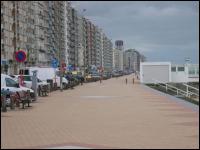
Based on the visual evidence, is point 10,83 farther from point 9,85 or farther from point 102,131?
point 102,131

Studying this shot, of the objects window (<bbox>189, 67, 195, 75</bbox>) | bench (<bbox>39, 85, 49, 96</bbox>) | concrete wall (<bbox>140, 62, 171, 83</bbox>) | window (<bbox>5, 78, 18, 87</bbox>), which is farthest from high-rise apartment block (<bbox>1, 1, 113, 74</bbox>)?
window (<bbox>5, 78, 18, 87</bbox>)

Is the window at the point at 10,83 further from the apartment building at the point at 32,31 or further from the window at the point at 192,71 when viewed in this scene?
the window at the point at 192,71

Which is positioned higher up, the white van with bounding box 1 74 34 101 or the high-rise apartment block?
the high-rise apartment block

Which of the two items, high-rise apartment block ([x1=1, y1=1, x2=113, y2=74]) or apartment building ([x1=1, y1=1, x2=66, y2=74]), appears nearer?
apartment building ([x1=1, y1=1, x2=66, y2=74])

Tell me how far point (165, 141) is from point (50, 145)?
250cm

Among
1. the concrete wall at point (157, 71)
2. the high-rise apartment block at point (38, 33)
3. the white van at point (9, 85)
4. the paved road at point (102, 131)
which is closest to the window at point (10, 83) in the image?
the white van at point (9, 85)

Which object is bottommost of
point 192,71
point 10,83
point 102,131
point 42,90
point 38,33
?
point 192,71

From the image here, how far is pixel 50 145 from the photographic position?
10.8m

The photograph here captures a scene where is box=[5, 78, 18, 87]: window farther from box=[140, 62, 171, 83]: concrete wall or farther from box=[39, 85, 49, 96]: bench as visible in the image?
box=[140, 62, 171, 83]: concrete wall

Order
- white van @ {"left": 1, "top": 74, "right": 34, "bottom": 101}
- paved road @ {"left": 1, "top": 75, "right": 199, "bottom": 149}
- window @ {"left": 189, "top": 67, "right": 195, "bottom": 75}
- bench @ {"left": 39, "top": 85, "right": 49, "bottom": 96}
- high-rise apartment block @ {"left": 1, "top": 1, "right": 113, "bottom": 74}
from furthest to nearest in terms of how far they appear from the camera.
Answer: window @ {"left": 189, "top": 67, "right": 195, "bottom": 75} → high-rise apartment block @ {"left": 1, "top": 1, "right": 113, "bottom": 74} → bench @ {"left": 39, "top": 85, "right": 49, "bottom": 96} → white van @ {"left": 1, "top": 74, "right": 34, "bottom": 101} → paved road @ {"left": 1, "top": 75, "right": 199, "bottom": 149}

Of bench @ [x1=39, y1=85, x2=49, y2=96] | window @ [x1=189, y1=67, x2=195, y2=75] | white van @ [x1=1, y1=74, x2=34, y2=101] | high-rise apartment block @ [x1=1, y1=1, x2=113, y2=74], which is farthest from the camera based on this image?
window @ [x1=189, y1=67, x2=195, y2=75]

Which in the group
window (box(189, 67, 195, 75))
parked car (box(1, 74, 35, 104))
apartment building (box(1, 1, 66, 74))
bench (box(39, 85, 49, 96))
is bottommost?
window (box(189, 67, 195, 75))

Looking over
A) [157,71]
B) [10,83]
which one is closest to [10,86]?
[10,83]

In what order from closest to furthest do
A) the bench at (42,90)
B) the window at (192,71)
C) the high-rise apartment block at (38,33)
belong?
1. the bench at (42,90)
2. the high-rise apartment block at (38,33)
3. the window at (192,71)
